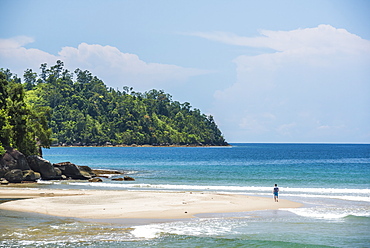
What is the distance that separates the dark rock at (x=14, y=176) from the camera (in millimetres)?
50438

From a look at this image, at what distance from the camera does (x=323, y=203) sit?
35125 mm

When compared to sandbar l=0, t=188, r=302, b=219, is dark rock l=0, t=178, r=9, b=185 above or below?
above

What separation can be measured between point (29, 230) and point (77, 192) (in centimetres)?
1867

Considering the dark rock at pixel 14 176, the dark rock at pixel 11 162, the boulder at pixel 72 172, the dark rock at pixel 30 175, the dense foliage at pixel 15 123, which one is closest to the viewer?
the dark rock at pixel 14 176

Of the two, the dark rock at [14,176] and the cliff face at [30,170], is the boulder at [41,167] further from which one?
the dark rock at [14,176]

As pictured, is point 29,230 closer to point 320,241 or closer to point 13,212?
point 13,212

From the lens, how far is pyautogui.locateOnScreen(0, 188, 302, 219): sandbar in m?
28.5

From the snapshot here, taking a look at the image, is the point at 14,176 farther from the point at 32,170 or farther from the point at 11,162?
the point at 32,170

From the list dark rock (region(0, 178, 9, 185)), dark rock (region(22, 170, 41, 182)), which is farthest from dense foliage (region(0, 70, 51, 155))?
dark rock (region(0, 178, 9, 185))

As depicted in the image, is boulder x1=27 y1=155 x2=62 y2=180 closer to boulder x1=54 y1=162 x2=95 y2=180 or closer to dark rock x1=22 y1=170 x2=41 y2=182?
dark rock x1=22 y1=170 x2=41 y2=182

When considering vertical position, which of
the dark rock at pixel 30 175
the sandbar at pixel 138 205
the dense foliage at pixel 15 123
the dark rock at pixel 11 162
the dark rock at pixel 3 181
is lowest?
the sandbar at pixel 138 205

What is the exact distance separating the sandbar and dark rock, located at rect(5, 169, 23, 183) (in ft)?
40.1

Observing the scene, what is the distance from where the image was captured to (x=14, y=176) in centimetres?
5078

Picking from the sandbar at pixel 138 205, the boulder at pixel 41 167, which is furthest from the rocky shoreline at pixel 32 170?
the sandbar at pixel 138 205
